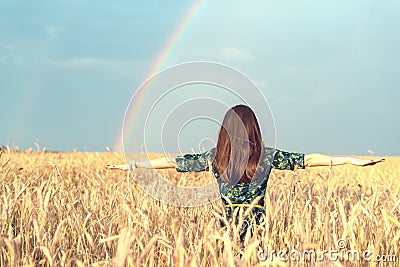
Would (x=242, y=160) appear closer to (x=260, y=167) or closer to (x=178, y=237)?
(x=260, y=167)

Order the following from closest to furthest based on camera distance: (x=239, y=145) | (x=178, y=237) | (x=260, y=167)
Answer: (x=178, y=237) → (x=239, y=145) → (x=260, y=167)

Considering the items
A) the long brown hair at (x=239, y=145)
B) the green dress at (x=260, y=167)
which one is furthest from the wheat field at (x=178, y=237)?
the long brown hair at (x=239, y=145)

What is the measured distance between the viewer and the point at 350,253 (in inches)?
100

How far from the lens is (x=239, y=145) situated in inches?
145

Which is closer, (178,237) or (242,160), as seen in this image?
(178,237)

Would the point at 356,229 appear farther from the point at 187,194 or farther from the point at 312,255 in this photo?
the point at 187,194

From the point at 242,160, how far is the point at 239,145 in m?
0.12

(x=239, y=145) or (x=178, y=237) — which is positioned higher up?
(x=239, y=145)

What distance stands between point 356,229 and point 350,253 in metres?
0.83

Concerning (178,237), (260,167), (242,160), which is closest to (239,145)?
(242,160)

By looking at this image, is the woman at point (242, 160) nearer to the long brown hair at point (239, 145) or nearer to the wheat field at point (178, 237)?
the long brown hair at point (239, 145)

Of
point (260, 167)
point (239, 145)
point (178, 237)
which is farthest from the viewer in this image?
point (260, 167)

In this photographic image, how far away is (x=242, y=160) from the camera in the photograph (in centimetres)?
370

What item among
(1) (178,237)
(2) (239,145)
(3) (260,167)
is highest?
(2) (239,145)
